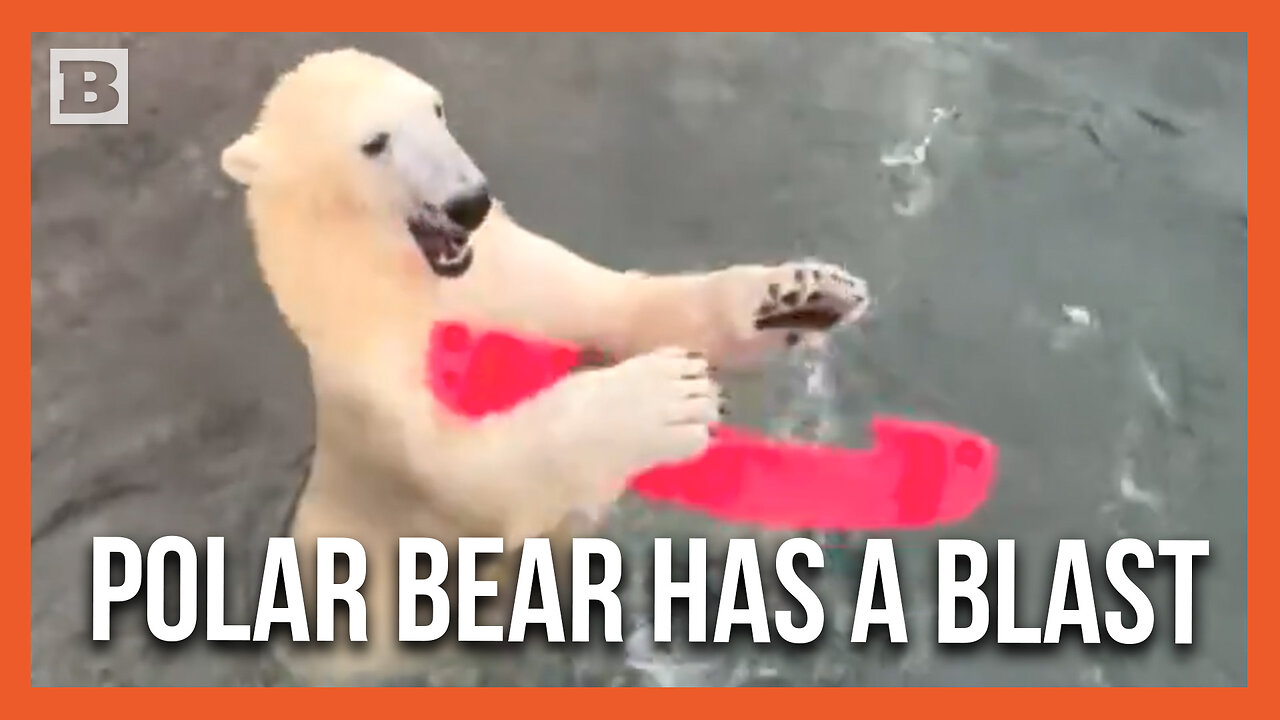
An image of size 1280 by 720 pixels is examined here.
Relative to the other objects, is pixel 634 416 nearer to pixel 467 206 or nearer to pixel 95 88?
pixel 467 206

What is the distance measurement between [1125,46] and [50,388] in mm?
1048

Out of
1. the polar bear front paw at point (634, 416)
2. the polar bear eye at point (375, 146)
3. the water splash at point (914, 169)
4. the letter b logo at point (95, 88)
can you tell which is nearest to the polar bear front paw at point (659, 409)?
the polar bear front paw at point (634, 416)

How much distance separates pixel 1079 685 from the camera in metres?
1.36

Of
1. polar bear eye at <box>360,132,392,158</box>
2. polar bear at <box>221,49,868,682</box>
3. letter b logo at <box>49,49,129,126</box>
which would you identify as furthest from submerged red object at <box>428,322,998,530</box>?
letter b logo at <box>49,49,129,126</box>

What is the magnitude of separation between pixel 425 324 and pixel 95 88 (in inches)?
17.3

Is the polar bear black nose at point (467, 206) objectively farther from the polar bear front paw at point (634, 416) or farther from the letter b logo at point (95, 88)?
the letter b logo at point (95, 88)

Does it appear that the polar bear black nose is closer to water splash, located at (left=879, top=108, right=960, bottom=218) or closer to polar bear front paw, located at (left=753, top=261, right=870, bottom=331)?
polar bear front paw, located at (left=753, top=261, right=870, bottom=331)

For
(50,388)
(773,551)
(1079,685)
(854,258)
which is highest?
(854,258)

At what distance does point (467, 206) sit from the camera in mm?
1247

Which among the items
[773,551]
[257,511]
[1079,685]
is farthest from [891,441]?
[257,511]

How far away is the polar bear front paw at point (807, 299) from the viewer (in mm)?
1249

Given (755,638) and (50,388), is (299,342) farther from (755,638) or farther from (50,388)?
(755,638)

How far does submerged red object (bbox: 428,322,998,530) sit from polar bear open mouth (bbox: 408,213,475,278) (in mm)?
47

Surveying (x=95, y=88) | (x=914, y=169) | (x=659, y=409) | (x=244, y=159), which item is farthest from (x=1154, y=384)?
(x=95, y=88)
